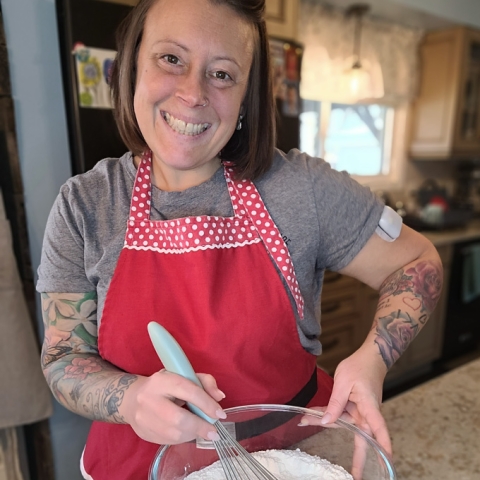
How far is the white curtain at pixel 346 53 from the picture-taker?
7.93 feet

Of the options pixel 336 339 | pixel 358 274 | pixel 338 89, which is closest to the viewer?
pixel 358 274

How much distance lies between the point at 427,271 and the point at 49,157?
0.96 m

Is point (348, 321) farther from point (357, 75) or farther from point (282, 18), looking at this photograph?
point (282, 18)

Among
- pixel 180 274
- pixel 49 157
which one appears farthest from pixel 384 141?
pixel 180 274

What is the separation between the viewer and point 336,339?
91.0 inches

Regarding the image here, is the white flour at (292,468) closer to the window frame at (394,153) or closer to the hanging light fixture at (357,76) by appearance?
the hanging light fixture at (357,76)

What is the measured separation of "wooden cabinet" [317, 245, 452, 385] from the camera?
2.23m

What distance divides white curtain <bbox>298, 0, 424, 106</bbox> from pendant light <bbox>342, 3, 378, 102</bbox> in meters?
0.03

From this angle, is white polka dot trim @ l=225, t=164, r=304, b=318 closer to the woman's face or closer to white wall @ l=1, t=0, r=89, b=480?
the woman's face

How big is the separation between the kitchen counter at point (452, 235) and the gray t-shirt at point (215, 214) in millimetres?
1887

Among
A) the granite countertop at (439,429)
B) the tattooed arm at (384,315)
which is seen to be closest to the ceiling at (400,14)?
the tattooed arm at (384,315)

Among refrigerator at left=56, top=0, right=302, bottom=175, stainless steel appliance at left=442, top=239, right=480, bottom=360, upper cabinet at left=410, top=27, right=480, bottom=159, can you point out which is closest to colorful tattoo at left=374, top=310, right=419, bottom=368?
refrigerator at left=56, top=0, right=302, bottom=175

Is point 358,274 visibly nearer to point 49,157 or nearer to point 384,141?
point 49,157

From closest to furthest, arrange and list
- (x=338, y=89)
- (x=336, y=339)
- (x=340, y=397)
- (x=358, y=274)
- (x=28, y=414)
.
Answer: (x=340, y=397)
(x=358, y=274)
(x=28, y=414)
(x=336, y=339)
(x=338, y=89)
